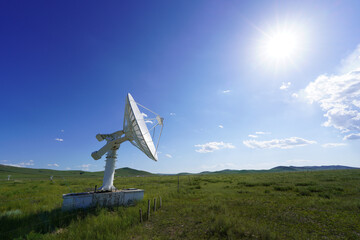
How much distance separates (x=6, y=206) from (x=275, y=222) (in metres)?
20.8

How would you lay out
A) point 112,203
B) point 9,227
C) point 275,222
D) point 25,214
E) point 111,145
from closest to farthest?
point 9,227, point 275,222, point 25,214, point 112,203, point 111,145

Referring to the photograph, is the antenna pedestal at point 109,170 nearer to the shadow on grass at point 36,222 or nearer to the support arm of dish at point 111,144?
the support arm of dish at point 111,144

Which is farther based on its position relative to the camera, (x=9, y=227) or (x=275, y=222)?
(x=275, y=222)

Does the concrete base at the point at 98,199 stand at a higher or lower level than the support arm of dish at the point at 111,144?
lower

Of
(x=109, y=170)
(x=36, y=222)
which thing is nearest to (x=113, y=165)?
(x=109, y=170)

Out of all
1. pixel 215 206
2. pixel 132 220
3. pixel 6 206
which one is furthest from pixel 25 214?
pixel 215 206

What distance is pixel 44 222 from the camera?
9.82 m

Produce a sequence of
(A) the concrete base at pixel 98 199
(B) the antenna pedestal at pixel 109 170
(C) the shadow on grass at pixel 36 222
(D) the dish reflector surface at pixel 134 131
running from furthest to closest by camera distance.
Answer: (B) the antenna pedestal at pixel 109 170
(D) the dish reflector surface at pixel 134 131
(A) the concrete base at pixel 98 199
(C) the shadow on grass at pixel 36 222

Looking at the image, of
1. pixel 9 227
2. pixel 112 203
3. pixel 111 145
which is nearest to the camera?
pixel 9 227

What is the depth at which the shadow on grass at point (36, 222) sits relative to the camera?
845 centimetres

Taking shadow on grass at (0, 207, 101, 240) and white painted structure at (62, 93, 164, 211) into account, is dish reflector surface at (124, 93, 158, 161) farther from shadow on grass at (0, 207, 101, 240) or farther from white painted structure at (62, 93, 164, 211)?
shadow on grass at (0, 207, 101, 240)

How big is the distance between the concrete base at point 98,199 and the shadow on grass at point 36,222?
412 millimetres

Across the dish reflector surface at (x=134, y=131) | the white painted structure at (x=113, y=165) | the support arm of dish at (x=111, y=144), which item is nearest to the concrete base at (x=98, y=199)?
the white painted structure at (x=113, y=165)

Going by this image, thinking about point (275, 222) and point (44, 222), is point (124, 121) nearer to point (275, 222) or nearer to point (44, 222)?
point (44, 222)
